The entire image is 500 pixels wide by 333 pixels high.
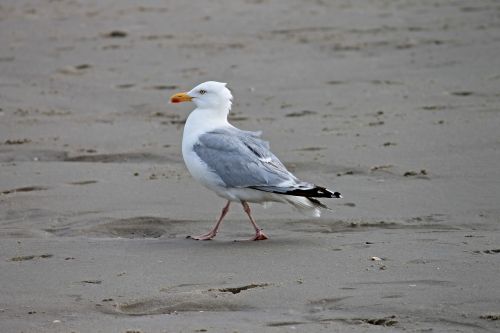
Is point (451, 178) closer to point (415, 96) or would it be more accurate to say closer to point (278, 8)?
point (415, 96)

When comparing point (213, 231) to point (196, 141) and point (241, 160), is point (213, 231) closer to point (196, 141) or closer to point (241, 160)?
point (241, 160)

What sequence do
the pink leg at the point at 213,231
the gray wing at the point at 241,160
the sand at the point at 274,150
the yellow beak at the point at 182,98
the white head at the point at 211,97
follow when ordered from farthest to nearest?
the yellow beak at the point at 182,98 < the white head at the point at 211,97 < the gray wing at the point at 241,160 < the pink leg at the point at 213,231 < the sand at the point at 274,150

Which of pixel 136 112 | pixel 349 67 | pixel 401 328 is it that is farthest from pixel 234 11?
pixel 401 328

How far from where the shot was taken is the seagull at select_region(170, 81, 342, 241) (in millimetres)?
6051

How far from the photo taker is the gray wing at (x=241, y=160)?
611cm

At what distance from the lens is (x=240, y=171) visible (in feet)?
20.2

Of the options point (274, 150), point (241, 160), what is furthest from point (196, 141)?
point (274, 150)

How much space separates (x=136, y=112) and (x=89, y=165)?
1900 mm

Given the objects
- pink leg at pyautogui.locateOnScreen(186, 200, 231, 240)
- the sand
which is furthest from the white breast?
the sand

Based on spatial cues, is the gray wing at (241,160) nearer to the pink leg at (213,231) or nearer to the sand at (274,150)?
the pink leg at (213,231)

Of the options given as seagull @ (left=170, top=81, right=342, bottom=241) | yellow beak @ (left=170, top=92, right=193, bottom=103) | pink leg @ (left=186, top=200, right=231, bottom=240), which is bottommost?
pink leg @ (left=186, top=200, right=231, bottom=240)

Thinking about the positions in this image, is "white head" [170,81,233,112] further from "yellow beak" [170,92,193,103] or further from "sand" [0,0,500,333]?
"sand" [0,0,500,333]

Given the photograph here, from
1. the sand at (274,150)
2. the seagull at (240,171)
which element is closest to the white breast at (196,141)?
the seagull at (240,171)

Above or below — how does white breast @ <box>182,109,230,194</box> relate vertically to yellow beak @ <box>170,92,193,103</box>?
below
